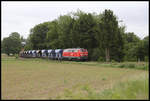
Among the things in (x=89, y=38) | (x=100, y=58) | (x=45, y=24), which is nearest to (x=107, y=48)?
(x=100, y=58)

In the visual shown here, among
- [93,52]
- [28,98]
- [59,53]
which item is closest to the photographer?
[28,98]

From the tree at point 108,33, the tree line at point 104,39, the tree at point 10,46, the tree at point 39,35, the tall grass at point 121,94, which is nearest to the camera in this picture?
the tall grass at point 121,94

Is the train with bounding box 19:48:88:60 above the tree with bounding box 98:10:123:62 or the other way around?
the other way around

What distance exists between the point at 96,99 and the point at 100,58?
28.1 meters

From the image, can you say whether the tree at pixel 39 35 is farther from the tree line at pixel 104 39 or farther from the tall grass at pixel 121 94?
the tall grass at pixel 121 94

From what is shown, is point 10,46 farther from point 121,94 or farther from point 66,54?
point 121,94

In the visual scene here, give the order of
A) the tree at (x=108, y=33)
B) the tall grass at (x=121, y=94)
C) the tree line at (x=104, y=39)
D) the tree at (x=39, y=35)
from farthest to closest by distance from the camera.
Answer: the tree at (x=39, y=35)
the tree line at (x=104, y=39)
the tree at (x=108, y=33)
the tall grass at (x=121, y=94)

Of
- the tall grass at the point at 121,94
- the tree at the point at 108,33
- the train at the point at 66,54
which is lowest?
the tall grass at the point at 121,94

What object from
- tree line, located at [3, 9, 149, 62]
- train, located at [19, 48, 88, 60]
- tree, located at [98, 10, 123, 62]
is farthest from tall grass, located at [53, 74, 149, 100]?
train, located at [19, 48, 88, 60]

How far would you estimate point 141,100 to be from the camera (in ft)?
26.9

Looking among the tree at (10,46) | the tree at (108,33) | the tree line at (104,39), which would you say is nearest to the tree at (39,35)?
the tree at (10,46)

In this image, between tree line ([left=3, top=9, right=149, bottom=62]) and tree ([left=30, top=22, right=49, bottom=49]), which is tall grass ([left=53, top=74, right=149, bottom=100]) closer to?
tree line ([left=3, top=9, right=149, bottom=62])

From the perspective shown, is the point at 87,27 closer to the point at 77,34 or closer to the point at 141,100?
the point at 77,34

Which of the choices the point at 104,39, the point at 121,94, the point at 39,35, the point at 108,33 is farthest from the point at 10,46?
the point at 121,94
